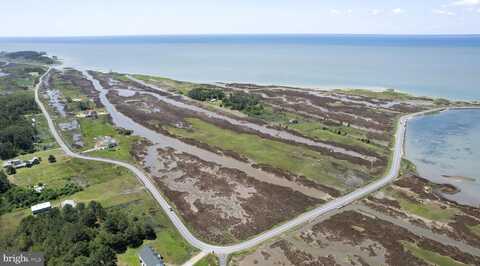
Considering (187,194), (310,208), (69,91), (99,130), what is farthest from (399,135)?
(69,91)

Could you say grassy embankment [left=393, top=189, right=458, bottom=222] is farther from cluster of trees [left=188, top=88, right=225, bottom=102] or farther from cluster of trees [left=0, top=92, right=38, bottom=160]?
cluster of trees [left=188, top=88, right=225, bottom=102]

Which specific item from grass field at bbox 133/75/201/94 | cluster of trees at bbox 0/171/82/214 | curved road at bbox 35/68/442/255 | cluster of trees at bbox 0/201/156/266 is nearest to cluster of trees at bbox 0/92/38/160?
curved road at bbox 35/68/442/255

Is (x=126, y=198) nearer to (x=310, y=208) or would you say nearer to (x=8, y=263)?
(x=8, y=263)

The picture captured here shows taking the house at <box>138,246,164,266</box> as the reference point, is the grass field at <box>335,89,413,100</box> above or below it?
above

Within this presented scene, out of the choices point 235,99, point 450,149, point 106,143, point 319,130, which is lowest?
point 106,143

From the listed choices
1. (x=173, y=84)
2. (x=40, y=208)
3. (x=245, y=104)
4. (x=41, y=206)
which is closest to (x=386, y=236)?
(x=40, y=208)

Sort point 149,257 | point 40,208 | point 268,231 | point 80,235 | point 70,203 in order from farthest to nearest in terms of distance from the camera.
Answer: point 70,203
point 40,208
point 268,231
point 80,235
point 149,257

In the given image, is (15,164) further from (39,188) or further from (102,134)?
(102,134)

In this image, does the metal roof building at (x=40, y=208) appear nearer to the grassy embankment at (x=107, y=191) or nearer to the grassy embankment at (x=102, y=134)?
the grassy embankment at (x=107, y=191)
